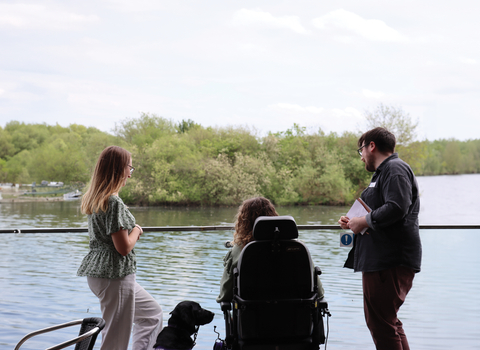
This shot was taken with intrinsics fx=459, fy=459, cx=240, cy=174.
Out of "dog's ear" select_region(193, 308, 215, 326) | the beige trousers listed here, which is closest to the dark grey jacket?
"dog's ear" select_region(193, 308, 215, 326)

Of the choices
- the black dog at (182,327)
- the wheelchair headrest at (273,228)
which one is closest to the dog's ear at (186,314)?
the black dog at (182,327)

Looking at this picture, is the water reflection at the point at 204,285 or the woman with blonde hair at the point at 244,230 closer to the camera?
the woman with blonde hair at the point at 244,230

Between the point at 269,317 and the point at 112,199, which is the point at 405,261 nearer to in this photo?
the point at 269,317

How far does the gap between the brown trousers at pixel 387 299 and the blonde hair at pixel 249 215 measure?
548 millimetres

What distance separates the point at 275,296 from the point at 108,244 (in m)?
0.77

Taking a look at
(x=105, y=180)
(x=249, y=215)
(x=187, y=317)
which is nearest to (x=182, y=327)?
(x=187, y=317)

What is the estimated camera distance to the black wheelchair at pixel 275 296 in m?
1.98

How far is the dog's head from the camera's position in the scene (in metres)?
2.15

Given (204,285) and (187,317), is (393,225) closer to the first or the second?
(187,317)

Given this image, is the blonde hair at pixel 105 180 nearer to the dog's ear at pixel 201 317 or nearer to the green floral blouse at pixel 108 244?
the green floral blouse at pixel 108 244

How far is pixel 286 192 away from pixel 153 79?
3104 centimetres

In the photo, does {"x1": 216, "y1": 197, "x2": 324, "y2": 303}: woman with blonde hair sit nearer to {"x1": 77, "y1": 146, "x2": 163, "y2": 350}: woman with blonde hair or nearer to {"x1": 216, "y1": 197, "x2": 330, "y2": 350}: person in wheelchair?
{"x1": 216, "y1": 197, "x2": 330, "y2": 350}: person in wheelchair

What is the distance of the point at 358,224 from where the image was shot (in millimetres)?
2074

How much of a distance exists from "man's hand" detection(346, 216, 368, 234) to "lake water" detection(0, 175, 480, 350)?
3.86ft
